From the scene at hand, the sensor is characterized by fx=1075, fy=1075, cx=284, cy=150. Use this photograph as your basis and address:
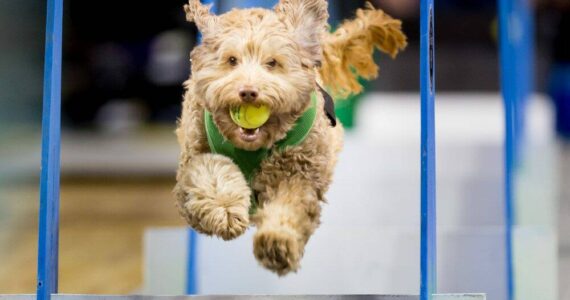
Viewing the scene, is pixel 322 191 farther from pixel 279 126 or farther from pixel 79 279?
pixel 79 279

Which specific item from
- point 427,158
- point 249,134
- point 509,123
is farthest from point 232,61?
point 509,123

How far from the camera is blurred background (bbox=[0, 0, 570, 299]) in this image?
5.78 metres

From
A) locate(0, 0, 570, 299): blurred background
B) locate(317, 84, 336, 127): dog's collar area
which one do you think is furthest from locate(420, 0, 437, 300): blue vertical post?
locate(0, 0, 570, 299): blurred background

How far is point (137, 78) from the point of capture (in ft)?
30.6

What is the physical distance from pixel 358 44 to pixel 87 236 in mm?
5382

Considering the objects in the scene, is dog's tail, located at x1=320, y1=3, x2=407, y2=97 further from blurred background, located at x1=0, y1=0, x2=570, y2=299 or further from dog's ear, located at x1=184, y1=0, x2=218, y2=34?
dog's ear, located at x1=184, y1=0, x2=218, y2=34

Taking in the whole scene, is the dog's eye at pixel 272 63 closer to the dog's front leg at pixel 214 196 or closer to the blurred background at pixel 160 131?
the dog's front leg at pixel 214 196

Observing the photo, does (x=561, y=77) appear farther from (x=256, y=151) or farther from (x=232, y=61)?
(x=232, y=61)

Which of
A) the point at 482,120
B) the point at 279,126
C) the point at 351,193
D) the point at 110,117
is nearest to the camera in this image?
the point at 279,126

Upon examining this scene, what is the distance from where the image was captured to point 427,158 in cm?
255

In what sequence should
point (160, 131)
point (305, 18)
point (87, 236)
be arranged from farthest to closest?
point (160, 131) → point (87, 236) → point (305, 18)

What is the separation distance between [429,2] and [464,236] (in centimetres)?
195

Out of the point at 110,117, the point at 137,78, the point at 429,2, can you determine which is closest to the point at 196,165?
the point at 429,2

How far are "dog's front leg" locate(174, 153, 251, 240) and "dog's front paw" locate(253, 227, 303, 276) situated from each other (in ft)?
0.28
